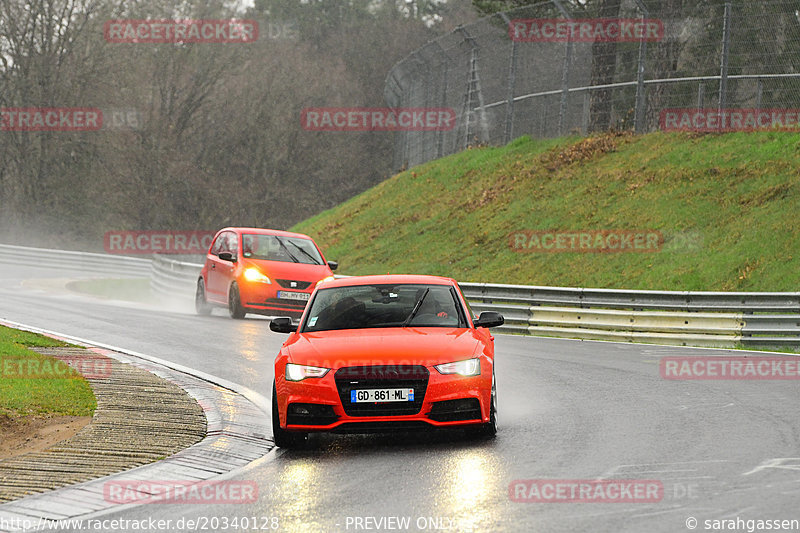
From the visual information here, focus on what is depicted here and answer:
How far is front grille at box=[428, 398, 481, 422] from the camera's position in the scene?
8883 mm

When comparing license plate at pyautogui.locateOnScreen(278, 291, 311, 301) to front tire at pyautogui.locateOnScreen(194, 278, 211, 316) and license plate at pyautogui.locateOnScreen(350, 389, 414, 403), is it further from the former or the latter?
license plate at pyautogui.locateOnScreen(350, 389, 414, 403)

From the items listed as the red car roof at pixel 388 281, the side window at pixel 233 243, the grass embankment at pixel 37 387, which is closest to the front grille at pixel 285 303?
the side window at pixel 233 243

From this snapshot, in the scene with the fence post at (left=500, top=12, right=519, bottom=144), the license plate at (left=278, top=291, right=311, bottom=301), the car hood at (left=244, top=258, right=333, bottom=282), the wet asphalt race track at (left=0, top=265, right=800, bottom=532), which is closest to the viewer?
the wet asphalt race track at (left=0, top=265, right=800, bottom=532)

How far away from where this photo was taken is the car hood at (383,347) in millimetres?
8984

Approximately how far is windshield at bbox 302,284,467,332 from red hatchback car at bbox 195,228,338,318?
1036 cm

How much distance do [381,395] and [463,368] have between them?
0.69 meters

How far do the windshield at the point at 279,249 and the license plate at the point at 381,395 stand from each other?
42.6ft

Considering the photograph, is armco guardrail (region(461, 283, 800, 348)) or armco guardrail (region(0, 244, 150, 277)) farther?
armco guardrail (region(0, 244, 150, 277))

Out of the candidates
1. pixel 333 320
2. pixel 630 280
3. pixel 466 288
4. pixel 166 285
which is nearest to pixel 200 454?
pixel 333 320

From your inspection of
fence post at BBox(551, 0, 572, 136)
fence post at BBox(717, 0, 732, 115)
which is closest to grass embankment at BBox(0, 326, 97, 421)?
fence post at BBox(717, 0, 732, 115)

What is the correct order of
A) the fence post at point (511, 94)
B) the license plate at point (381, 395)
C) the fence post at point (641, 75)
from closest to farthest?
the license plate at point (381, 395), the fence post at point (641, 75), the fence post at point (511, 94)

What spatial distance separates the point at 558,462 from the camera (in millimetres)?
8203

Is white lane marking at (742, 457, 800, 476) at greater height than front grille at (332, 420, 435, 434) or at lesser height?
lesser

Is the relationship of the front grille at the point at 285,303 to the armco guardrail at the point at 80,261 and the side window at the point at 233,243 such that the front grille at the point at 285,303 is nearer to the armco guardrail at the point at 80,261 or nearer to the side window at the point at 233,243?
the side window at the point at 233,243
